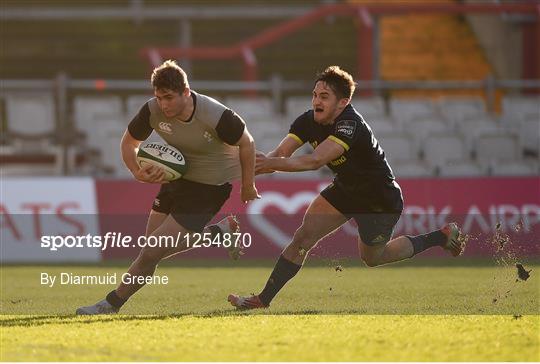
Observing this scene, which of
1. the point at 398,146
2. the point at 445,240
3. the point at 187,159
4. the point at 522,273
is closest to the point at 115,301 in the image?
the point at 187,159

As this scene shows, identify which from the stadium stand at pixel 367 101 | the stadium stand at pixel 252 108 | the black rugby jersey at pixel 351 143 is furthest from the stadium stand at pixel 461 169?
the black rugby jersey at pixel 351 143

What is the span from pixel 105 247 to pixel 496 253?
11.1 ft

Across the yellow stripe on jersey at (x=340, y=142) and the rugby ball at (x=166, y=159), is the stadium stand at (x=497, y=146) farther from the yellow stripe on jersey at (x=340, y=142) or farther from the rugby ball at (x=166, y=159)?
the rugby ball at (x=166, y=159)

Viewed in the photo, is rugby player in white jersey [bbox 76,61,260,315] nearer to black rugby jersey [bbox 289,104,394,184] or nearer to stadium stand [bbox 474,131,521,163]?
black rugby jersey [bbox 289,104,394,184]

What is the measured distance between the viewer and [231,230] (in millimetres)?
10141

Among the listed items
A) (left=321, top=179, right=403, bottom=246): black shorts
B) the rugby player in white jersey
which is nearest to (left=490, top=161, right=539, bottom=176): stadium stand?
(left=321, top=179, right=403, bottom=246): black shorts

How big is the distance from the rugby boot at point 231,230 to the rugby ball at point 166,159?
676 mm

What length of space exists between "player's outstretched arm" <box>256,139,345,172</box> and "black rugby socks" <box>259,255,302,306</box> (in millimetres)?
742

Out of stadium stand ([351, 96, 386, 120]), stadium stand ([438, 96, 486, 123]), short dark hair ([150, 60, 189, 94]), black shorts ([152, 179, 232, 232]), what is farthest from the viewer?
stadium stand ([438, 96, 486, 123])

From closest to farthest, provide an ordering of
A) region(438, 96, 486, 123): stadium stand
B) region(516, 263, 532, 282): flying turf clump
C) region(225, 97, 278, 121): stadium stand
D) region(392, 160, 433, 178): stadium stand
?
1. region(516, 263, 532, 282): flying turf clump
2. region(392, 160, 433, 178): stadium stand
3. region(225, 97, 278, 121): stadium stand
4. region(438, 96, 486, 123): stadium stand

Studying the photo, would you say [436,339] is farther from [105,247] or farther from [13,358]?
[105,247]

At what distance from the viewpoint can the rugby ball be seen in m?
9.52

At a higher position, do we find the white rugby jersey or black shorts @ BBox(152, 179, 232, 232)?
the white rugby jersey

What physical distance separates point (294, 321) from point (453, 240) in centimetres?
195
